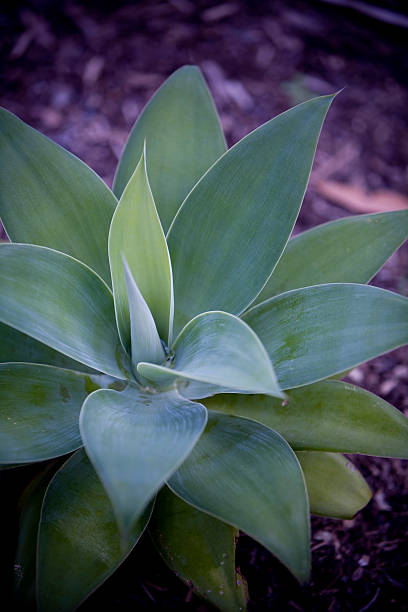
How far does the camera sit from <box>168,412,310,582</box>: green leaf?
2.55 ft

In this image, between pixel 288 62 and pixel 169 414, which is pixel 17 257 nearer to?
pixel 169 414

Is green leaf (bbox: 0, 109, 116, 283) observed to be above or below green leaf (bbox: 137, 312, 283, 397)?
above

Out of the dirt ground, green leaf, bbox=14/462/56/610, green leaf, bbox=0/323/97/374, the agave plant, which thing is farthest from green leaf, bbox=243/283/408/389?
the dirt ground

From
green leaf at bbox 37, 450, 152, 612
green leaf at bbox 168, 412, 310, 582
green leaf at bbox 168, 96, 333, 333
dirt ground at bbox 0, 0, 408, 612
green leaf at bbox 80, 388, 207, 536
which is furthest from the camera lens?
dirt ground at bbox 0, 0, 408, 612

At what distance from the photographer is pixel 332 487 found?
114cm

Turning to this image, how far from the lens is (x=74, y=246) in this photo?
3.62ft

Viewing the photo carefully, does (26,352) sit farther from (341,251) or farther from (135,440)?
(341,251)

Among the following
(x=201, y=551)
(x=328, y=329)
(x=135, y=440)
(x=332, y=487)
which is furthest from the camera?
(x=332, y=487)

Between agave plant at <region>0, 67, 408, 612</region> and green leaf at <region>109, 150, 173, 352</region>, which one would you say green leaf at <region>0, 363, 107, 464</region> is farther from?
green leaf at <region>109, 150, 173, 352</region>

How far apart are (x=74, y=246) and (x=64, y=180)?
0.47 feet

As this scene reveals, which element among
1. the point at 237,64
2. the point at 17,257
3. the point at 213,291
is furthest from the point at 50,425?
the point at 237,64

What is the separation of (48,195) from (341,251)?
0.66 meters

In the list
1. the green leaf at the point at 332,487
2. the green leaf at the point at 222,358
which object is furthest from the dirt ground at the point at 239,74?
the green leaf at the point at 222,358

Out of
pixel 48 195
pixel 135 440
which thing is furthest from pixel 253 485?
pixel 48 195
